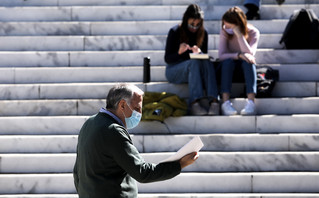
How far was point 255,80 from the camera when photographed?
26.8ft

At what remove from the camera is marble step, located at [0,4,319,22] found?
1037 centimetres

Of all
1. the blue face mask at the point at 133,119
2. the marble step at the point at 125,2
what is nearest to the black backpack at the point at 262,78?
the marble step at the point at 125,2

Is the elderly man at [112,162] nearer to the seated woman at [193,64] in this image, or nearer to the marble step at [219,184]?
the marble step at [219,184]

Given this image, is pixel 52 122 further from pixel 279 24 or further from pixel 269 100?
pixel 279 24

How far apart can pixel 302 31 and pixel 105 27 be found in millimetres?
2984

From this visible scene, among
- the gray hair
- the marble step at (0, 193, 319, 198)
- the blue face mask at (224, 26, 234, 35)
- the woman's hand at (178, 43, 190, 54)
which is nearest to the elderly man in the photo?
the gray hair

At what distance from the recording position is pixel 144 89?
340 inches

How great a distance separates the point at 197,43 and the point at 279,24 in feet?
6.42

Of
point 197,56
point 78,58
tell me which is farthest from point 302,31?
point 78,58

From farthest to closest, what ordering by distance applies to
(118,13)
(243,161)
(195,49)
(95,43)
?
(118,13), (95,43), (195,49), (243,161)

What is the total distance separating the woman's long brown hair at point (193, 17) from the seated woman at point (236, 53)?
0.92ft

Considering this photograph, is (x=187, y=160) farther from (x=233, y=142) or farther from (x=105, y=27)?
(x=105, y=27)

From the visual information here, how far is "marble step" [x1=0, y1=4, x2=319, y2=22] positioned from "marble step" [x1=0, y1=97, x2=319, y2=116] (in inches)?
94.2

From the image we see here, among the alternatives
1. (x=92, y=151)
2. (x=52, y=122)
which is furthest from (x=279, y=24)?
(x=92, y=151)
